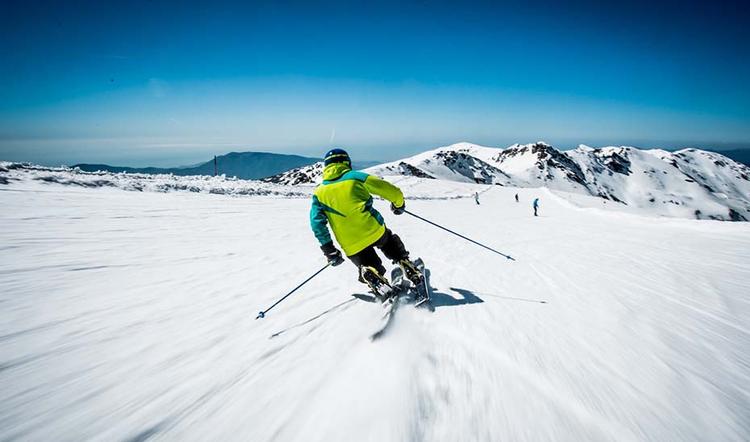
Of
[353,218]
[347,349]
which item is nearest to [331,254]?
[353,218]

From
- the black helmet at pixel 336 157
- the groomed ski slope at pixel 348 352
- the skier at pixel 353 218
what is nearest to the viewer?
the groomed ski slope at pixel 348 352

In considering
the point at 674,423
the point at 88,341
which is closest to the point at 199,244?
the point at 88,341

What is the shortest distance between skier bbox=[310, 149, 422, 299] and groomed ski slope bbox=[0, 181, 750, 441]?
0.56 m

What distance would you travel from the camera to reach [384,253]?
425cm

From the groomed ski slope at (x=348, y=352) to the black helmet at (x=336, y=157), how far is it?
6.54 feet

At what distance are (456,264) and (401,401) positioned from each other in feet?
15.3

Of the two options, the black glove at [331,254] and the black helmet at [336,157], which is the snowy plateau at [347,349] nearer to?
the black glove at [331,254]

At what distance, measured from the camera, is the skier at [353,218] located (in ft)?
12.7

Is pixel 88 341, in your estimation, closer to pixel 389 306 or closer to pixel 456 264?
pixel 389 306

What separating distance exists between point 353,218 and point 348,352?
66.1 inches

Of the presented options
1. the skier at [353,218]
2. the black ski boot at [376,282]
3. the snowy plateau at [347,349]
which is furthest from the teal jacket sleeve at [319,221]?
the snowy plateau at [347,349]

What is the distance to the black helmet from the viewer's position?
13.1 feet

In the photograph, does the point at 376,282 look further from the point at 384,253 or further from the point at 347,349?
the point at 347,349

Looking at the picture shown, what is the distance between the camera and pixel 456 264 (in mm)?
6469
